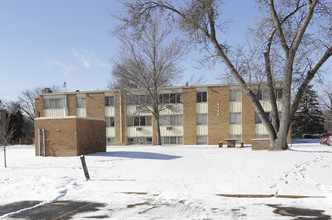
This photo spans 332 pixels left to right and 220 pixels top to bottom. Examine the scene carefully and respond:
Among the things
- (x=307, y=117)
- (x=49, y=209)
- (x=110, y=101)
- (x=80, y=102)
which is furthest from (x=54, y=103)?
(x=307, y=117)

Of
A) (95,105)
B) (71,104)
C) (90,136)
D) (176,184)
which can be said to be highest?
(71,104)

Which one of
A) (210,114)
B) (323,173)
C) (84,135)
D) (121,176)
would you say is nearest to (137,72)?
(210,114)

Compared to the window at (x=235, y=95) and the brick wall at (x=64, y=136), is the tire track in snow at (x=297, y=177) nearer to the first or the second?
the brick wall at (x=64, y=136)

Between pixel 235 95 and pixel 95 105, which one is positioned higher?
pixel 235 95

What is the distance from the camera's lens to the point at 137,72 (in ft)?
105

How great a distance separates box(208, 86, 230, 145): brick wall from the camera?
121 feet

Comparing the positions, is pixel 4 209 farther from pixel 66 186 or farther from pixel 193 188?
pixel 193 188

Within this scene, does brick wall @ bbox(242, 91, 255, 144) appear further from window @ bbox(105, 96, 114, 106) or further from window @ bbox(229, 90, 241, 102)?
window @ bbox(105, 96, 114, 106)

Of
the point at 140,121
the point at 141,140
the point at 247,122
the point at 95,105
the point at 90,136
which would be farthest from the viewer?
the point at 95,105

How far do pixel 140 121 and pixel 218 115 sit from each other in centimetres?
961

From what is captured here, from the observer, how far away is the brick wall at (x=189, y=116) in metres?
37.8

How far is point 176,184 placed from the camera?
10.3 meters

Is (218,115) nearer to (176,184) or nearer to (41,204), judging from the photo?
(176,184)

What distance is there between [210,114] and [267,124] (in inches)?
711
